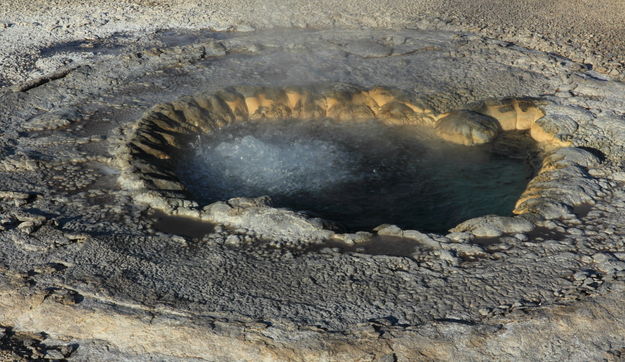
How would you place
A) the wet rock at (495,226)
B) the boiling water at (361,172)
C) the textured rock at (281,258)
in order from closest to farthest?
the textured rock at (281,258) < the wet rock at (495,226) < the boiling water at (361,172)

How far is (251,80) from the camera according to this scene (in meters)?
5.86

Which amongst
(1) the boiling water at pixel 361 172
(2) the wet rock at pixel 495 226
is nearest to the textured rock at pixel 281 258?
(2) the wet rock at pixel 495 226

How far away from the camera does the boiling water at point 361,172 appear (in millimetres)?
4570

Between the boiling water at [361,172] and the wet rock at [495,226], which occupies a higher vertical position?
the wet rock at [495,226]

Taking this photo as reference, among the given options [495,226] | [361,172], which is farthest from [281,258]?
[361,172]

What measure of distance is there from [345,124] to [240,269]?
2.33 metres

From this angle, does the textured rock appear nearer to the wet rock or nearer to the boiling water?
the wet rock

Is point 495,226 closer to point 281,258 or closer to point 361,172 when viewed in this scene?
point 281,258

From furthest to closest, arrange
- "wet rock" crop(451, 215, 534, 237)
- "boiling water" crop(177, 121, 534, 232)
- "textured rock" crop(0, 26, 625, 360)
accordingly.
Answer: "boiling water" crop(177, 121, 534, 232), "wet rock" crop(451, 215, 534, 237), "textured rock" crop(0, 26, 625, 360)

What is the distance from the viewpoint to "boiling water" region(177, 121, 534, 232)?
4.57 meters

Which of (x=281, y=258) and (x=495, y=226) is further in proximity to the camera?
(x=495, y=226)

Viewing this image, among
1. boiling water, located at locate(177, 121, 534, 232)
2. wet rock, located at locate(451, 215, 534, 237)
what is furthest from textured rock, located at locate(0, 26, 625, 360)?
boiling water, located at locate(177, 121, 534, 232)

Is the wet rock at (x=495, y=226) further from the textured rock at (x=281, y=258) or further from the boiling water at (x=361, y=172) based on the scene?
the boiling water at (x=361, y=172)

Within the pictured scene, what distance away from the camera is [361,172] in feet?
16.3
